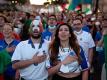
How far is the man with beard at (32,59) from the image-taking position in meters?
7.26

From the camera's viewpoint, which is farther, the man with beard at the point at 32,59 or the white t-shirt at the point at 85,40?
the white t-shirt at the point at 85,40

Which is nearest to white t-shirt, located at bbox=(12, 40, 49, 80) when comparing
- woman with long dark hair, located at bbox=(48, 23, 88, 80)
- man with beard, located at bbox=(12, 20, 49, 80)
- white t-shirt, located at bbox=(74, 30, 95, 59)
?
man with beard, located at bbox=(12, 20, 49, 80)

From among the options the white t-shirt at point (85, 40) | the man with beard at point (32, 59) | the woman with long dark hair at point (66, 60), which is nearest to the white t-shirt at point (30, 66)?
the man with beard at point (32, 59)

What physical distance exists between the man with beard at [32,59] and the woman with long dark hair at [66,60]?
0.49 feet

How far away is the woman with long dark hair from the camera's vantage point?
7.05m

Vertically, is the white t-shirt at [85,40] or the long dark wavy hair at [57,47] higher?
the long dark wavy hair at [57,47]

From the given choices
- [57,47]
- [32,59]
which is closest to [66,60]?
[57,47]

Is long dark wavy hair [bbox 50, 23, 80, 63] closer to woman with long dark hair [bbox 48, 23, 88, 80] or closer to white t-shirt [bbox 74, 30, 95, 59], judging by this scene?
woman with long dark hair [bbox 48, 23, 88, 80]

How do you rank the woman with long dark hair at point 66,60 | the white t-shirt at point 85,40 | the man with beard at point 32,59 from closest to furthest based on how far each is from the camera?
the woman with long dark hair at point 66,60, the man with beard at point 32,59, the white t-shirt at point 85,40

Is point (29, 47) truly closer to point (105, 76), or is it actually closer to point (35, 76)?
point (35, 76)

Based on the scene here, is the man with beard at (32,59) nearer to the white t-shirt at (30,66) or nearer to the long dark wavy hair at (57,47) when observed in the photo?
the white t-shirt at (30,66)

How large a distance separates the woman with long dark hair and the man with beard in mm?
151

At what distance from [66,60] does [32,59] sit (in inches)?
21.2

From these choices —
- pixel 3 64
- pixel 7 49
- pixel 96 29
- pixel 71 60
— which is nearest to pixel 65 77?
pixel 71 60
